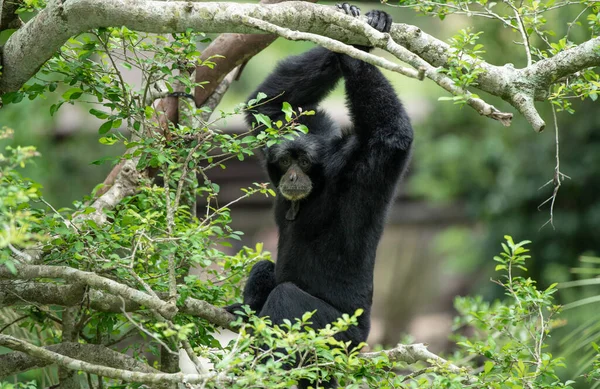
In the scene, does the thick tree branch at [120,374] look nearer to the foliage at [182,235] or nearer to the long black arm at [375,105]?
the foliage at [182,235]

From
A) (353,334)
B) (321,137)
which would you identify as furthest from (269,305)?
(321,137)

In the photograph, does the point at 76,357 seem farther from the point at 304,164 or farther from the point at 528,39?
the point at 528,39

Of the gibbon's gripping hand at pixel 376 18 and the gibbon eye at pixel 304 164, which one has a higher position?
the gibbon's gripping hand at pixel 376 18

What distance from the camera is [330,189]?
6.21 metres

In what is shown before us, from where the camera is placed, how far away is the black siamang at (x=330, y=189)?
5.64m

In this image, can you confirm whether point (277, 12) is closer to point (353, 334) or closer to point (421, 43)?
point (421, 43)

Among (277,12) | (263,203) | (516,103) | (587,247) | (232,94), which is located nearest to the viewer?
(516,103)

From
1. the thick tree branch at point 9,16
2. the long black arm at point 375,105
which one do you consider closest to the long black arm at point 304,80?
the long black arm at point 375,105

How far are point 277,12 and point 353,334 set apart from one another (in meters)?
2.75

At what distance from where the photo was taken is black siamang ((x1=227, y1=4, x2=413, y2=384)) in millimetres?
5645

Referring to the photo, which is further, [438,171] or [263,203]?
[263,203]

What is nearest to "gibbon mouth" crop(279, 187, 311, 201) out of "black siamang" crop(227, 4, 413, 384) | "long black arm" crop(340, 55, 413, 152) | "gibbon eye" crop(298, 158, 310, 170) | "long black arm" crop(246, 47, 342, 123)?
"black siamang" crop(227, 4, 413, 384)

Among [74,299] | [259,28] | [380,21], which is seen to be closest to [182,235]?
[74,299]

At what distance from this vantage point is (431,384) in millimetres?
4363
